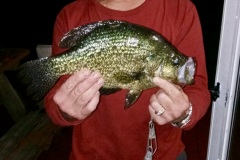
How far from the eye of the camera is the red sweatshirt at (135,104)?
1.47 metres

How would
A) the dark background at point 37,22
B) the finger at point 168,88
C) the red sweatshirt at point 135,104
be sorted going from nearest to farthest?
the finger at point 168,88, the red sweatshirt at point 135,104, the dark background at point 37,22

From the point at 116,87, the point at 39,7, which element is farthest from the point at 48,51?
the point at 39,7

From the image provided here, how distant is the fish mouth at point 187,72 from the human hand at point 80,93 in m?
0.33

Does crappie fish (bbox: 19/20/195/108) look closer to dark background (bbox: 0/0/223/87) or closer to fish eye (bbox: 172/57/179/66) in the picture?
fish eye (bbox: 172/57/179/66)

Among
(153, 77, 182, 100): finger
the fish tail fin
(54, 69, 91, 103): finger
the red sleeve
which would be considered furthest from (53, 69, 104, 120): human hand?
the red sleeve

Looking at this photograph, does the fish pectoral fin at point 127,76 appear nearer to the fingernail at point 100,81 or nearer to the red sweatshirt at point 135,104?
the fingernail at point 100,81

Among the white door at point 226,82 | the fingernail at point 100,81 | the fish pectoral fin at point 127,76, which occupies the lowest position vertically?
the white door at point 226,82

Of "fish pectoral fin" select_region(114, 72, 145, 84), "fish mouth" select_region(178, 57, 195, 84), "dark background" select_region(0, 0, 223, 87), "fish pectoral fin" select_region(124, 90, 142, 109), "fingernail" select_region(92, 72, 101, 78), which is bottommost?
"dark background" select_region(0, 0, 223, 87)

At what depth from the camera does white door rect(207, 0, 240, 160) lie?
1.74 metres

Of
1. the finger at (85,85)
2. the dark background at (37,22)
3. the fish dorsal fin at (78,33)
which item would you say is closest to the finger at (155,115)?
the finger at (85,85)

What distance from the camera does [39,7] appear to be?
884 cm

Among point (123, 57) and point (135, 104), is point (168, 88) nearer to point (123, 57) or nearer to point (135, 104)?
point (123, 57)

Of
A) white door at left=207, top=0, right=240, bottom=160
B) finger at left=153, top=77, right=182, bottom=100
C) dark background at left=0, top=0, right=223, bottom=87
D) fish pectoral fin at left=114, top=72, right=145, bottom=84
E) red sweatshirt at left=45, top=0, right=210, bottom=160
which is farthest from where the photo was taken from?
dark background at left=0, top=0, right=223, bottom=87

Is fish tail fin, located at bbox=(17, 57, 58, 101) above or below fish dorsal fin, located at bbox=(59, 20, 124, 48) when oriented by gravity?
below
